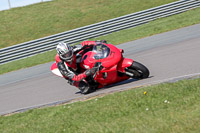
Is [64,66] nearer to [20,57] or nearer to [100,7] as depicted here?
[20,57]

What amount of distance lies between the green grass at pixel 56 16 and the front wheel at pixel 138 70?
14.9 meters

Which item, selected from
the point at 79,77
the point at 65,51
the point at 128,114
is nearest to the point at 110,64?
the point at 79,77

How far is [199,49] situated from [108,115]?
16.9 feet

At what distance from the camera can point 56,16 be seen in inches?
992

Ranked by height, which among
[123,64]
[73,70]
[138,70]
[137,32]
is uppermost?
[123,64]

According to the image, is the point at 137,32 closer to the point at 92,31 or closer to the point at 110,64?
the point at 92,31

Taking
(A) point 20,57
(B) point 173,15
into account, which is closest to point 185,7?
(B) point 173,15

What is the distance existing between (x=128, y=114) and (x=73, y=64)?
116 inches

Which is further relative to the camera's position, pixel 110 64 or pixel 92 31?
pixel 92 31

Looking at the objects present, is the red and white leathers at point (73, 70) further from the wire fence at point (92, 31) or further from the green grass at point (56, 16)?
the green grass at point (56, 16)

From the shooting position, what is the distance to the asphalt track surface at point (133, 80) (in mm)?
8430

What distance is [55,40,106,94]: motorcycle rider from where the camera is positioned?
814 cm

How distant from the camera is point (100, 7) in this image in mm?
25578

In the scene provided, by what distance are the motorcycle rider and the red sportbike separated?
0.17 m
